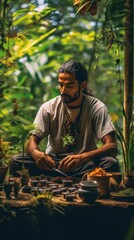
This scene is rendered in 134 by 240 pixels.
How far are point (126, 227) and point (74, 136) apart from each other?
151 centimetres

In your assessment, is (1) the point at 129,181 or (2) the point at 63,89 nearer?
(1) the point at 129,181

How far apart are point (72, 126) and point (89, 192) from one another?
159cm

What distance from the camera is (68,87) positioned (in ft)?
18.7

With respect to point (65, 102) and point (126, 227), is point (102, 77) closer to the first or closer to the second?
point (65, 102)

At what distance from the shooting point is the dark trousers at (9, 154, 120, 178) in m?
5.30

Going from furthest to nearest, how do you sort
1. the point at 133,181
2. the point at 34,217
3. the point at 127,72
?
the point at 127,72, the point at 133,181, the point at 34,217

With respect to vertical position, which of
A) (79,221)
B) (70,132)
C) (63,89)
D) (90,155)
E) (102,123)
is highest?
(63,89)

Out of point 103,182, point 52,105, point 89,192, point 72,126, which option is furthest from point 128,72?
point 89,192

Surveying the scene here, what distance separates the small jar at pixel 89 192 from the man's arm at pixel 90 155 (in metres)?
0.82

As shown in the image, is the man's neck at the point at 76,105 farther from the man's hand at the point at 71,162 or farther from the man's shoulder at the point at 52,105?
the man's hand at the point at 71,162

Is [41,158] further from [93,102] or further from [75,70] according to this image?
[75,70]

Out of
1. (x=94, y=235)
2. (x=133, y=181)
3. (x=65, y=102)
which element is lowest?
(x=94, y=235)

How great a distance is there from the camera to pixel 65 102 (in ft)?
18.8

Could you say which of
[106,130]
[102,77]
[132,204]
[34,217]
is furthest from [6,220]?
[102,77]
